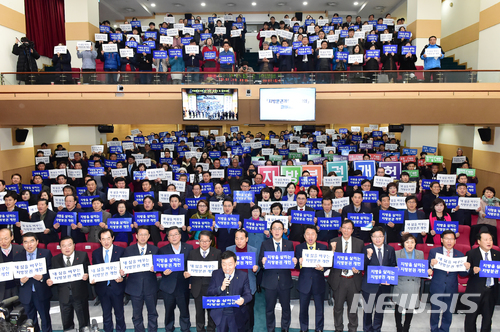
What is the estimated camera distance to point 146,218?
6859mm

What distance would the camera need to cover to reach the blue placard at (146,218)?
22.4 feet

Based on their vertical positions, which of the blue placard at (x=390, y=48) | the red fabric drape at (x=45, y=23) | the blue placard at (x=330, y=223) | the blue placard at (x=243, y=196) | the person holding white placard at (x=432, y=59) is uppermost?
the red fabric drape at (x=45, y=23)

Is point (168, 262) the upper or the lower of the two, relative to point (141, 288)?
upper

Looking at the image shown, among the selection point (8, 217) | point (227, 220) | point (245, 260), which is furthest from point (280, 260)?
point (8, 217)

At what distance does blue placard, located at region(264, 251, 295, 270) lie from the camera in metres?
5.19

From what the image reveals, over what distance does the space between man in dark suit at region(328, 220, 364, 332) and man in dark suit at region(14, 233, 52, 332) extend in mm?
4221

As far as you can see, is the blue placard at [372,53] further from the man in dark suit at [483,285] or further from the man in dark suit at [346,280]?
the man in dark suit at [346,280]

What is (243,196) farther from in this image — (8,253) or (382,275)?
(8,253)

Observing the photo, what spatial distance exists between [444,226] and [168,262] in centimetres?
492

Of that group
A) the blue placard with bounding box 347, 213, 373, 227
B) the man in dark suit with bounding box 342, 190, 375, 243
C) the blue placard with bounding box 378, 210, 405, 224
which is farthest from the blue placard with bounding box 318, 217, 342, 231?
the blue placard with bounding box 378, 210, 405, 224

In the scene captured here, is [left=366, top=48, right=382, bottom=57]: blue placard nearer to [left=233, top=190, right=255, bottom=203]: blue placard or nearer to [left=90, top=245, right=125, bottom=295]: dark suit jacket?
[left=233, top=190, right=255, bottom=203]: blue placard

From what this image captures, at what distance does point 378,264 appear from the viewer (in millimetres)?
5191

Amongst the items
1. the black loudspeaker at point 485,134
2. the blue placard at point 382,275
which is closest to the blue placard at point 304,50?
the black loudspeaker at point 485,134

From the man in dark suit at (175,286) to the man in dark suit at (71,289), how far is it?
112 cm
